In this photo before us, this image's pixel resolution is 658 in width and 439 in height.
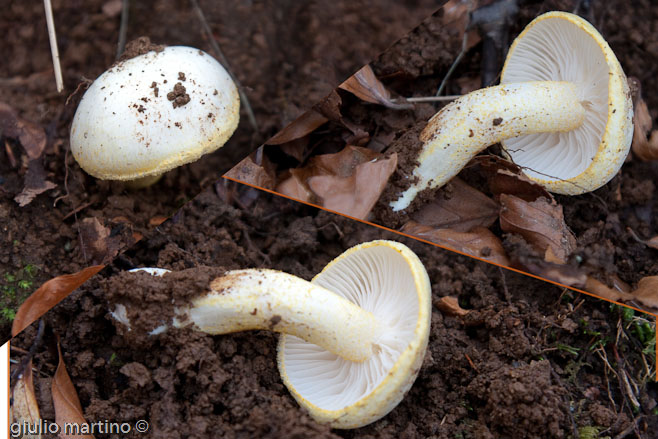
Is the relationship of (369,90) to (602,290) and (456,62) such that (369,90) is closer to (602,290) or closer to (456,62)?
(456,62)

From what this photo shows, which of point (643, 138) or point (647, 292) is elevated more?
point (643, 138)

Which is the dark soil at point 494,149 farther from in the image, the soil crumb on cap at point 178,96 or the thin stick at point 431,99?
the soil crumb on cap at point 178,96

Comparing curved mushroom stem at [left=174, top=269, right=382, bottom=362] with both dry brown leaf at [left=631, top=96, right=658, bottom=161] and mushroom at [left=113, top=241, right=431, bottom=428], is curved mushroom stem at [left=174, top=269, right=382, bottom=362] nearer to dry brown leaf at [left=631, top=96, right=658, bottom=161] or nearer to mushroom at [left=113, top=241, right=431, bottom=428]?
mushroom at [left=113, top=241, right=431, bottom=428]

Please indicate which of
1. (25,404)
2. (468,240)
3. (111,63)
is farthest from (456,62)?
(25,404)

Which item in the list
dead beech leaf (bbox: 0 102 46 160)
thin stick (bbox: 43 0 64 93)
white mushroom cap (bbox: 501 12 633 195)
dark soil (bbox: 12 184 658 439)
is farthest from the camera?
thin stick (bbox: 43 0 64 93)

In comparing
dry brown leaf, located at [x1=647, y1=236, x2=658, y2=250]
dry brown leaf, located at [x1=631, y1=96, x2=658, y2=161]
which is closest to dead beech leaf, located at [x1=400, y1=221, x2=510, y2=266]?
dry brown leaf, located at [x1=647, y1=236, x2=658, y2=250]
